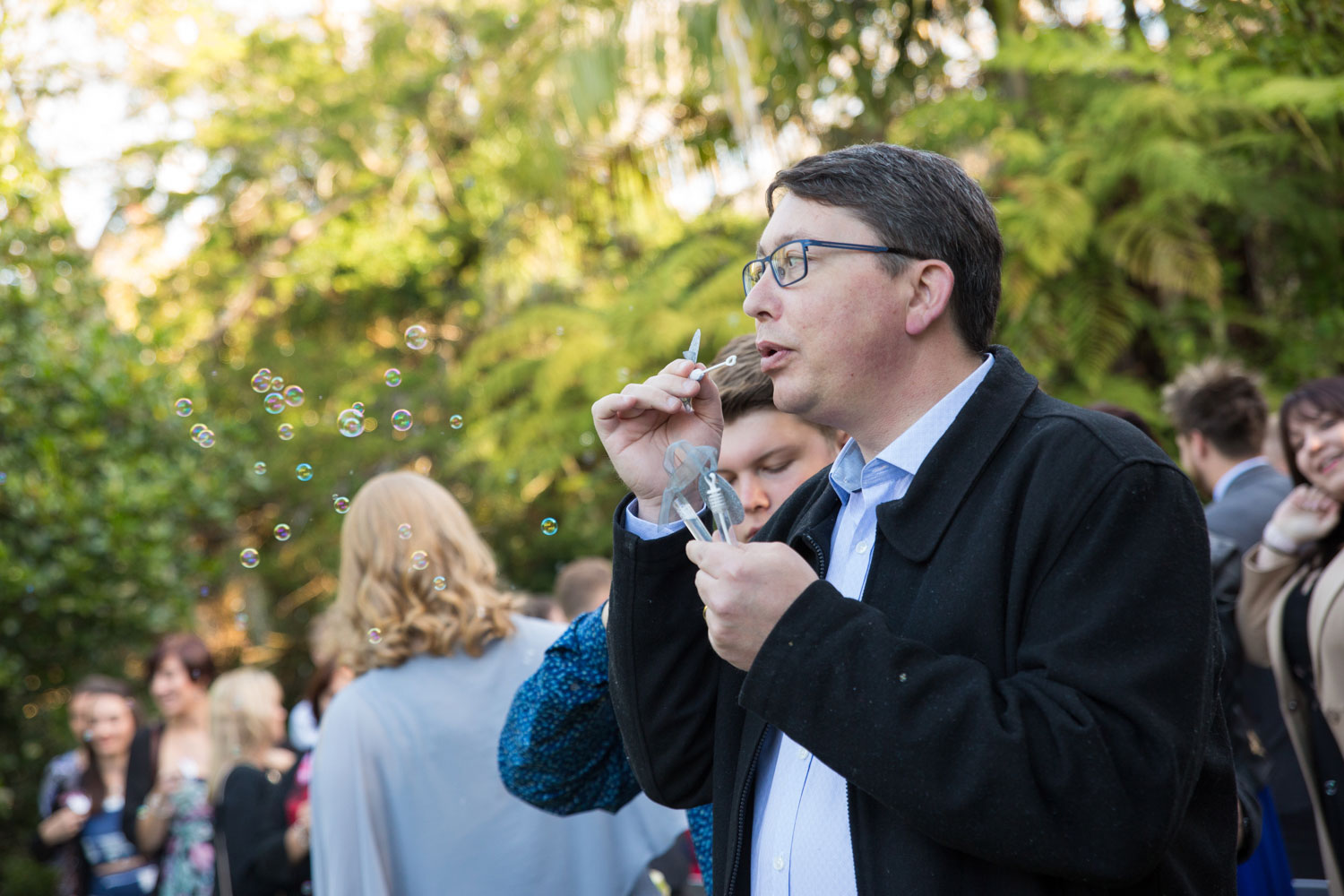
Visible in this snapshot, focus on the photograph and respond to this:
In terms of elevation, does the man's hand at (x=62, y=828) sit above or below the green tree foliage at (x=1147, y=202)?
below

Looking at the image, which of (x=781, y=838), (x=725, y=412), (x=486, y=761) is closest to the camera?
(x=781, y=838)

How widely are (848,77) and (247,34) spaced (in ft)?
33.7

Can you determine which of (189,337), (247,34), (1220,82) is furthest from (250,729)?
(247,34)

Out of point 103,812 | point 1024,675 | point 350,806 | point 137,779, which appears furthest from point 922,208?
point 103,812

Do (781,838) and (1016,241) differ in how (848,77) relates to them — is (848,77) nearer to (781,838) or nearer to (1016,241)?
(1016,241)

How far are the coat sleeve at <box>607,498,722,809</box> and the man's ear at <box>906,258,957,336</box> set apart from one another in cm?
52

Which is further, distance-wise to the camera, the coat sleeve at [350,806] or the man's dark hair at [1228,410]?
the man's dark hair at [1228,410]

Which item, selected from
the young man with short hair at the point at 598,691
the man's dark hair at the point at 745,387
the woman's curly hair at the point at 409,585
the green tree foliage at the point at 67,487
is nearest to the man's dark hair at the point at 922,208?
the young man with short hair at the point at 598,691

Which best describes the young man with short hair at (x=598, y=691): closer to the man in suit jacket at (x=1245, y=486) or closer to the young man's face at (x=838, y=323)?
the young man's face at (x=838, y=323)

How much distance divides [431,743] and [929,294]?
1.96m

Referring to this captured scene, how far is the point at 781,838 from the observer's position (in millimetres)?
1819

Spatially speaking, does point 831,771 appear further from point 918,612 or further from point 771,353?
point 771,353

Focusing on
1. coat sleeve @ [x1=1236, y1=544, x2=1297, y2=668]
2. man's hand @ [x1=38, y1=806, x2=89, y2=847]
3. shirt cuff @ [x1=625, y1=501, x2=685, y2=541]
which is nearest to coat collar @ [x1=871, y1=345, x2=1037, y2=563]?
shirt cuff @ [x1=625, y1=501, x2=685, y2=541]

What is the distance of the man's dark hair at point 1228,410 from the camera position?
184 inches
